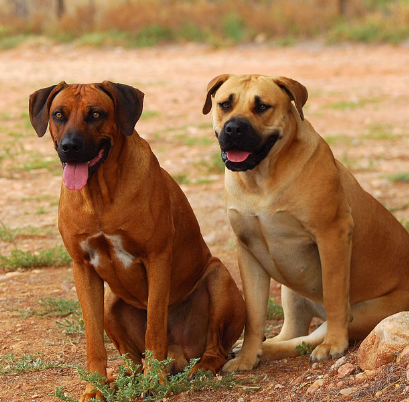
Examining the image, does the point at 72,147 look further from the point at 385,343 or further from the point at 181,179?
the point at 181,179

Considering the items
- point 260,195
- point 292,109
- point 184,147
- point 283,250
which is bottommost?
point 184,147

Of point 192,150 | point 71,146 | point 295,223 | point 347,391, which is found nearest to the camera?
point 347,391

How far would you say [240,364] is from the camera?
4.45 meters

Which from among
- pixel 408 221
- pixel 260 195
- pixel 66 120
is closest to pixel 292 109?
pixel 260 195

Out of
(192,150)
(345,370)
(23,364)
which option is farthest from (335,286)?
(192,150)

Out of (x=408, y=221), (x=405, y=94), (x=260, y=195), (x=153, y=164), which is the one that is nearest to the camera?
(x=153, y=164)

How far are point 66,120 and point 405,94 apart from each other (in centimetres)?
1117

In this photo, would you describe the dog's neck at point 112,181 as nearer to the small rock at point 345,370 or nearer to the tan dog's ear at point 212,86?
the tan dog's ear at point 212,86

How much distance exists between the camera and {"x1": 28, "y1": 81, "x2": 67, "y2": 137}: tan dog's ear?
156 inches

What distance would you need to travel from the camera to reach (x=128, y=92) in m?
3.95

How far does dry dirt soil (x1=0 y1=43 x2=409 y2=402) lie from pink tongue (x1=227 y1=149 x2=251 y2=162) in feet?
3.83

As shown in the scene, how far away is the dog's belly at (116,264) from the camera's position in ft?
12.7

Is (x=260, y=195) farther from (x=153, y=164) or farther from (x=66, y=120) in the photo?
(x=66, y=120)

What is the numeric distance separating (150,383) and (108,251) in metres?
0.68
